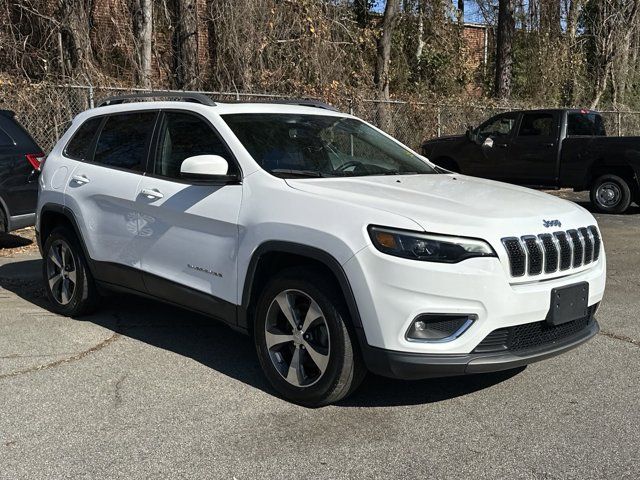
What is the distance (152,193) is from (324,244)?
1685 mm

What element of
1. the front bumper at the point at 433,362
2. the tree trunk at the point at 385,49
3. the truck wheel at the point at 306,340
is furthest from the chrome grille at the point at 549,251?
the tree trunk at the point at 385,49

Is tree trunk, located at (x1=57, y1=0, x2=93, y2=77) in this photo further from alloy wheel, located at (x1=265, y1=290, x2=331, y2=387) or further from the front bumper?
the front bumper

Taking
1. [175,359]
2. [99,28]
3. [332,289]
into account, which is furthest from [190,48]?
[332,289]

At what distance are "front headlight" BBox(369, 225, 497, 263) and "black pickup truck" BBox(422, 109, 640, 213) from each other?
9098mm

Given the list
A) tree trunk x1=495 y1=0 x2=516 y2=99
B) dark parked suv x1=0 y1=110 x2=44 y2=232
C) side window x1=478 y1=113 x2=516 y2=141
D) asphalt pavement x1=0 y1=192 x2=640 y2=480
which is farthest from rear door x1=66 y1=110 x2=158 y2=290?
tree trunk x1=495 y1=0 x2=516 y2=99

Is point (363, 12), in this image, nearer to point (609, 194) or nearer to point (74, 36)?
point (74, 36)

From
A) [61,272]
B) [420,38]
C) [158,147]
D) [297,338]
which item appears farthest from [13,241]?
[420,38]

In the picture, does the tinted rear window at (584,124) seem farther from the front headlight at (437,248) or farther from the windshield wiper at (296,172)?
the front headlight at (437,248)

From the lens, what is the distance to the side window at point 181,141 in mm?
4711

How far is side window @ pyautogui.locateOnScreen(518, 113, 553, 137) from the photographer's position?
1319 cm

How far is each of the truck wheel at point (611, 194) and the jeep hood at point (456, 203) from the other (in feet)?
27.5

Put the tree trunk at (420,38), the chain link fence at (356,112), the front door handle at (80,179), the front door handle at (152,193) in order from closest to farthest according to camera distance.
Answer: the front door handle at (152,193) < the front door handle at (80,179) < the chain link fence at (356,112) < the tree trunk at (420,38)

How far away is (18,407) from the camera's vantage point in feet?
13.3

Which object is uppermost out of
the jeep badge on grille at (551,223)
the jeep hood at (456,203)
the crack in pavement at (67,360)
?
the jeep hood at (456,203)
